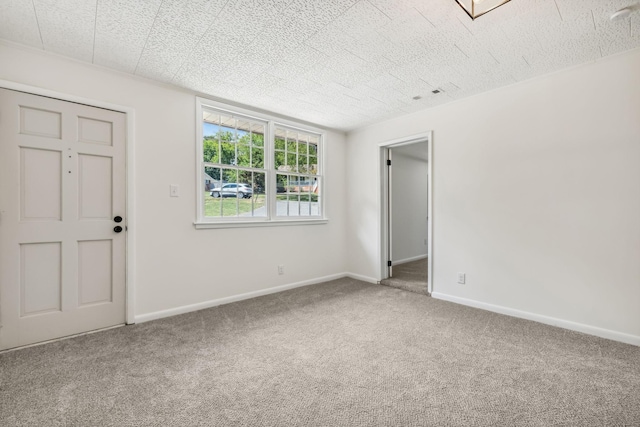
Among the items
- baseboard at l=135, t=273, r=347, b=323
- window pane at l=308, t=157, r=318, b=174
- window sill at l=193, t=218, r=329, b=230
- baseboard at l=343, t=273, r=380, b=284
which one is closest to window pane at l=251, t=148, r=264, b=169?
window sill at l=193, t=218, r=329, b=230

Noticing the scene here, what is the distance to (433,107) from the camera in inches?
143

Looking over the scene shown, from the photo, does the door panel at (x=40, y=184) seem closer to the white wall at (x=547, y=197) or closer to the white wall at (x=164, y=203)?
the white wall at (x=164, y=203)

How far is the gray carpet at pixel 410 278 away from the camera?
3.96 metres

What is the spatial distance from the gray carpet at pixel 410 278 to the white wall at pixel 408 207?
372 mm

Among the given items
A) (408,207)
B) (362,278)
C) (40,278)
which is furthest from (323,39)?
(408,207)

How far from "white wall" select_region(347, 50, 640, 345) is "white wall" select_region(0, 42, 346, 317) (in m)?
2.47

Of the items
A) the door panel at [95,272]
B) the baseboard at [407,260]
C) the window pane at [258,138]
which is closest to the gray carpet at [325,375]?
the door panel at [95,272]

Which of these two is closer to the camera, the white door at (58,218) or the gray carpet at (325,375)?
the gray carpet at (325,375)

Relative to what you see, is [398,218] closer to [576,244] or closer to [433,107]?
[433,107]

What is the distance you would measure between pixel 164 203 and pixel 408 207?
451 centimetres

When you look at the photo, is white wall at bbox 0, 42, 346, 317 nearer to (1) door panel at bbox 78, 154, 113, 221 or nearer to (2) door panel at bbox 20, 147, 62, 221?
(1) door panel at bbox 78, 154, 113, 221

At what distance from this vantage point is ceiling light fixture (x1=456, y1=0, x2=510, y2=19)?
1.79 meters

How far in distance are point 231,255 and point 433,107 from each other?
307cm

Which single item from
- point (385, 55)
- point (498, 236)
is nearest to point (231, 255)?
point (385, 55)
